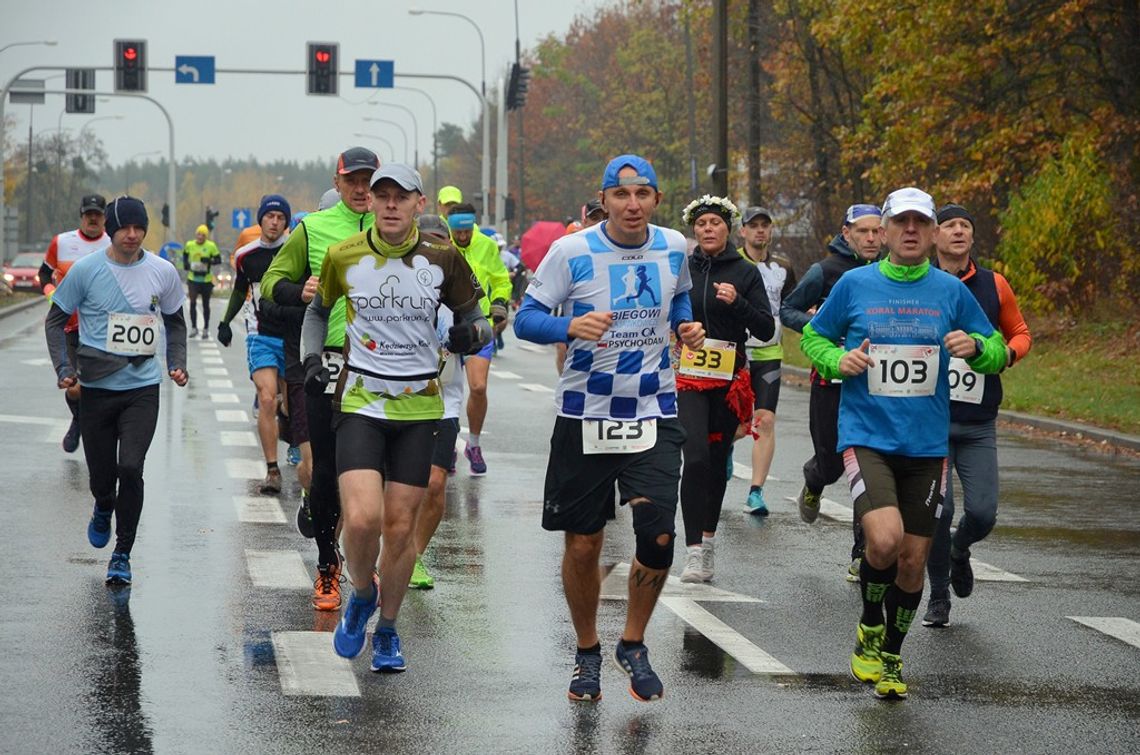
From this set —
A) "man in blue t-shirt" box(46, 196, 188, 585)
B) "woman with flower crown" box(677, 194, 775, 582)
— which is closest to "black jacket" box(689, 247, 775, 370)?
"woman with flower crown" box(677, 194, 775, 582)

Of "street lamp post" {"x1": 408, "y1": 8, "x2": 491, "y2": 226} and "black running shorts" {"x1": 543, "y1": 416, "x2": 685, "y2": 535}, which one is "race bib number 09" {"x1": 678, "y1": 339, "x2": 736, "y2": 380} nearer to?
"black running shorts" {"x1": 543, "y1": 416, "x2": 685, "y2": 535}

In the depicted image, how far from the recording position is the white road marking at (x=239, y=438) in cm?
1578

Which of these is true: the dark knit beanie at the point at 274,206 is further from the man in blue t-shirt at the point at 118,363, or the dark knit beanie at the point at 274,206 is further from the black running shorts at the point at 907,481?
the black running shorts at the point at 907,481

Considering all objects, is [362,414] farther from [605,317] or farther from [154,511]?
[154,511]

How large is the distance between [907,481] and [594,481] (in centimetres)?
117

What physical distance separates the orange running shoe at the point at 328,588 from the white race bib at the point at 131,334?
140cm

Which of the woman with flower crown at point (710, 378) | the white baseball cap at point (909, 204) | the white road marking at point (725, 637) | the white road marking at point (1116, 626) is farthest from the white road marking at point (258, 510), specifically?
the white baseball cap at point (909, 204)

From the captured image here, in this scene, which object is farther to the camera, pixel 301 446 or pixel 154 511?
pixel 154 511

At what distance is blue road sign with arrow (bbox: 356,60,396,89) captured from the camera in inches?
1906

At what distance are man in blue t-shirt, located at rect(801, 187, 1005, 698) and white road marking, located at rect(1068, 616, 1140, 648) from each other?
63.5 inches

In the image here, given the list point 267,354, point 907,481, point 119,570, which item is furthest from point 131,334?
point 907,481

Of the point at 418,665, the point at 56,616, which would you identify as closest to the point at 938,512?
the point at 418,665

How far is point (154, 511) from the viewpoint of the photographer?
11.8 meters

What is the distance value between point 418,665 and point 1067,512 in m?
6.61
